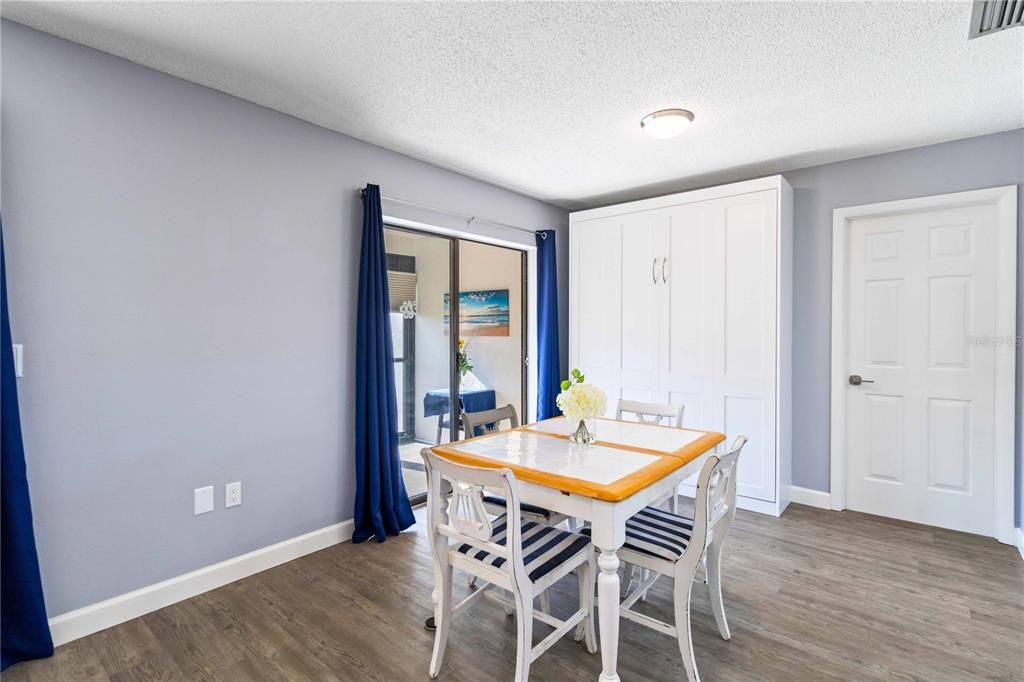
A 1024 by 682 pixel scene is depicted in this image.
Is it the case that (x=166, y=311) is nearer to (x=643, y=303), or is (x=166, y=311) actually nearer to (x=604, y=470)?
(x=604, y=470)

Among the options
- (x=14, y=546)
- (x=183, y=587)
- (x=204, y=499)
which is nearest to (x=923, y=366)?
(x=204, y=499)

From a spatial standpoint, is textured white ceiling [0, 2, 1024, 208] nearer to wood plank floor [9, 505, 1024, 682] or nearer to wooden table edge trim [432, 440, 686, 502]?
wooden table edge trim [432, 440, 686, 502]

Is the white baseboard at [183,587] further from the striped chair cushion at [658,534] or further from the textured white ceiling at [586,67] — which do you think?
the textured white ceiling at [586,67]

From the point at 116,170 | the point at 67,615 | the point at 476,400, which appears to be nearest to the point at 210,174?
the point at 116,170

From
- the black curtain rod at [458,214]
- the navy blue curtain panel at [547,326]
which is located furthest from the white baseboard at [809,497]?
the black curtain rod at [458,214]

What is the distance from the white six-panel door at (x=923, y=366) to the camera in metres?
3.18

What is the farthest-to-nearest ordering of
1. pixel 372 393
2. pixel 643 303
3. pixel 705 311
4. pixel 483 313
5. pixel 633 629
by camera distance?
pixel 483 313 → pixel 643 303 → pixel 705 311 → pixel 372 393 → pixel 633 629

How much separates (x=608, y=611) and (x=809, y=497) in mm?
2727

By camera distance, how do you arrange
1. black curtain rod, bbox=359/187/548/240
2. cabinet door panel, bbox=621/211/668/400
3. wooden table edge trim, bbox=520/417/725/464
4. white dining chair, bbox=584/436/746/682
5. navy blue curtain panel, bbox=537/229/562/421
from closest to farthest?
1. white dining chair, bbox=584/436/746/682
2. wooden table edge trim, bbox=520/417/725/464
3. black curtain rod, bbox=359/187/548/240
4. cabinet door panel, bbox=621/211/668/400
5. navy blue curtain panel, bbox=537/229/562/421

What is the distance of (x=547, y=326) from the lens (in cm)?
458

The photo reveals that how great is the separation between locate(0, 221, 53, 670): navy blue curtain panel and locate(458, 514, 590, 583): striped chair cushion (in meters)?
1.64

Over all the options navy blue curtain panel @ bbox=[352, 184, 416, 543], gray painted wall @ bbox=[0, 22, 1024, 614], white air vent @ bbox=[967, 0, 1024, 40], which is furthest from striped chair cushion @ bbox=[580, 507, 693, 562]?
white air vent @ bbox=[967, 0, 1024, 40]

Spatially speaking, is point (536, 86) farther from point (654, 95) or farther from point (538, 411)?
point (538, 411)

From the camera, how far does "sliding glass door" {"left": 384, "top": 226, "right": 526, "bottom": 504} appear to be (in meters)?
3.75
